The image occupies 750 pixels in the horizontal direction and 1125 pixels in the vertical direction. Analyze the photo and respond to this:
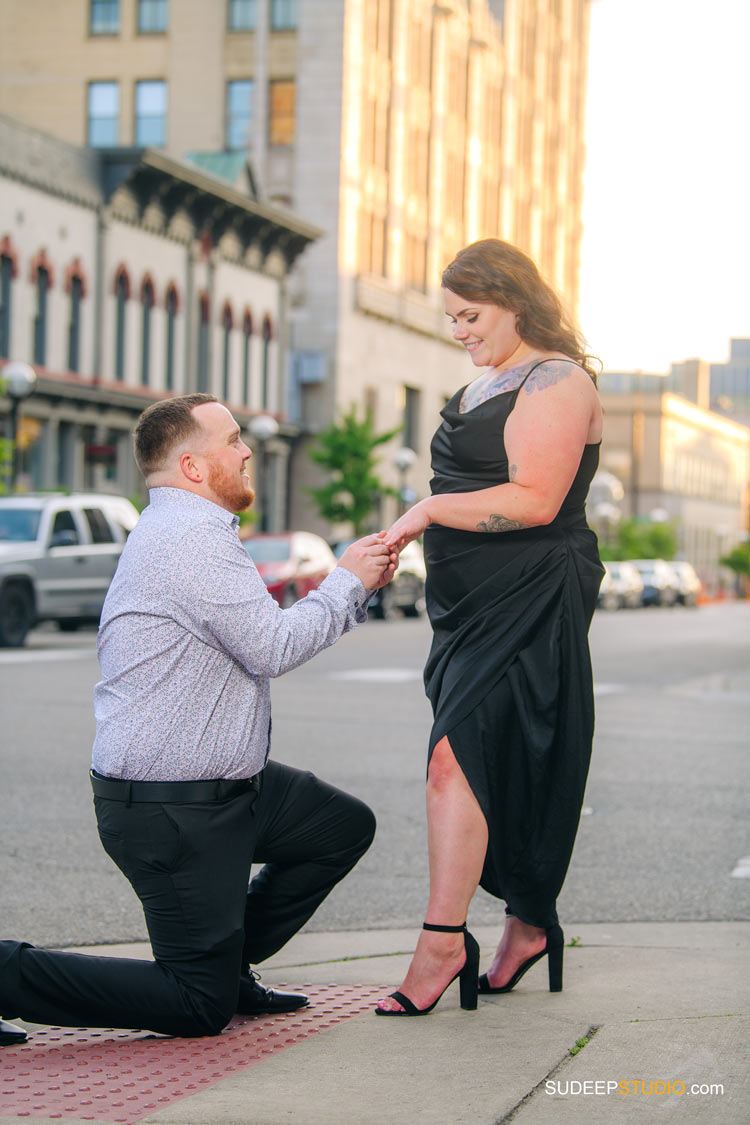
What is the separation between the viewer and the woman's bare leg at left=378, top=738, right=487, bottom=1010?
13.8 ft

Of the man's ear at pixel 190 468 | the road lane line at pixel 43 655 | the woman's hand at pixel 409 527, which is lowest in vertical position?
the road lane line at pixel 43 655

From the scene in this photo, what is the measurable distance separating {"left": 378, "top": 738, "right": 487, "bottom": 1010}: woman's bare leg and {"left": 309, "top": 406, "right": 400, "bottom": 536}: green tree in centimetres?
4191

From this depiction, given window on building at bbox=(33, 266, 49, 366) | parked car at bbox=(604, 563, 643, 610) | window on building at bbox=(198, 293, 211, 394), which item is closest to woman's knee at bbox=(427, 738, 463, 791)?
window on building at bbox=(33, 266, 49, 366)

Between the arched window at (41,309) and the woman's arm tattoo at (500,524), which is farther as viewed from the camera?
the arched window at (41,309)

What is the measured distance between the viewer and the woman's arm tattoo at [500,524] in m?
4.32

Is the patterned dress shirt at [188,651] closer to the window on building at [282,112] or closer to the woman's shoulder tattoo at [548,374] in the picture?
the woman's shoulder tattoo at [548,374]

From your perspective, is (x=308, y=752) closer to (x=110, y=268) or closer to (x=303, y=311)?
(x=110, y=268)

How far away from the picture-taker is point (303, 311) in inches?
2122

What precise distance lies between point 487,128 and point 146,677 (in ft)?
222

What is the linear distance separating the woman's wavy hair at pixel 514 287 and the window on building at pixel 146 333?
119ft

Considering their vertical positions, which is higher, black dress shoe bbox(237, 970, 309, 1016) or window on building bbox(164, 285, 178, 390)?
window on building bbox(164, 285, 178, 390)

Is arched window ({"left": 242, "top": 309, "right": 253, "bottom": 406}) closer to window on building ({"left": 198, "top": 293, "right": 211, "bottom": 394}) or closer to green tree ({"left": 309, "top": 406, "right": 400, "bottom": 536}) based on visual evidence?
green tree ({"left": 309, "top": 406, "right": 400, "bottom": 536})

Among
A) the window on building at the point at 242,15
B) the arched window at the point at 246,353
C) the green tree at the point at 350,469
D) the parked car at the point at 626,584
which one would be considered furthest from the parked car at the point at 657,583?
the window on building at the point at 242,15

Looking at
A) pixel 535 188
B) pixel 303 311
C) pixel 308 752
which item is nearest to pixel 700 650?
pixel 308 752
